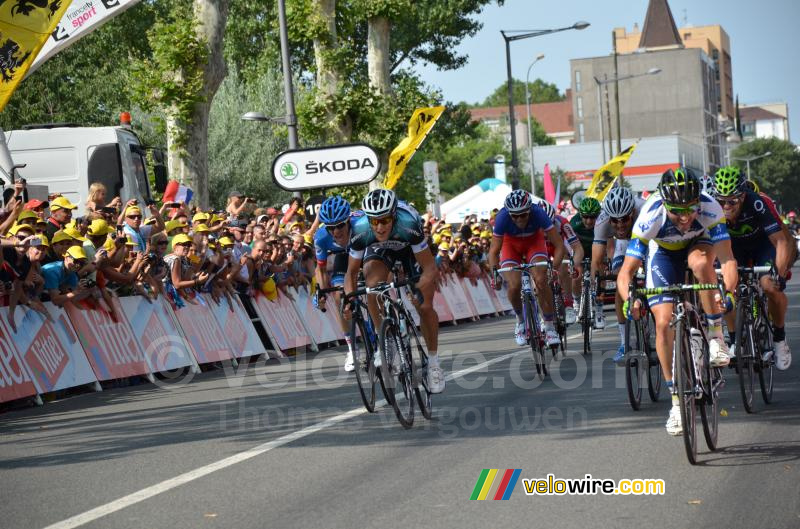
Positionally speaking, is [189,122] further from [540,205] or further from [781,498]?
[781,498]

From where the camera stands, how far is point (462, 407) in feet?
35.7

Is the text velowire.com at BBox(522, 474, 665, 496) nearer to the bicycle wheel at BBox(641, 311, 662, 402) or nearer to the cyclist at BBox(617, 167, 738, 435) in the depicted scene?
the cyclist at BBox(617, 167, 738, 435)

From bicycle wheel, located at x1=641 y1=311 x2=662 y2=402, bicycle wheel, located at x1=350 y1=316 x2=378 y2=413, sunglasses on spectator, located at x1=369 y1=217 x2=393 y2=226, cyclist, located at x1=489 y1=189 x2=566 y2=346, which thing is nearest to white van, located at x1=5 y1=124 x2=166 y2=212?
cyclist, located at x1=489 y1=189 x2=566 y2=346

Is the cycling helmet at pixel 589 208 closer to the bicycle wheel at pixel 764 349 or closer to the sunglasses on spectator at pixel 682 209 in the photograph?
the bicycle wheel at pixel 764 349

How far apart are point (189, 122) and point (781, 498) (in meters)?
18.5

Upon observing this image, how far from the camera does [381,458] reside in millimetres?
8281

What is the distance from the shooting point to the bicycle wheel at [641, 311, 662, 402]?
10.4 m

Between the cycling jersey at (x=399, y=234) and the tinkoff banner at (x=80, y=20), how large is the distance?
8.75 metres

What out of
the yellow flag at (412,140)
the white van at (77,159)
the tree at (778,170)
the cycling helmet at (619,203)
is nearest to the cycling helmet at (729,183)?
the cycling helmet at (619,203)

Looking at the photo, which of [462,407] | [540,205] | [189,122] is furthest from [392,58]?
[462,407]

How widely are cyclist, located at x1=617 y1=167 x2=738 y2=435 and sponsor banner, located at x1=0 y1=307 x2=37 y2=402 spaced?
267 inches

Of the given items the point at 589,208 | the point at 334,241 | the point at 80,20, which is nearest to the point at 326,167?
the point at 80,20

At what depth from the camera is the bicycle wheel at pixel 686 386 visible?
294 inches

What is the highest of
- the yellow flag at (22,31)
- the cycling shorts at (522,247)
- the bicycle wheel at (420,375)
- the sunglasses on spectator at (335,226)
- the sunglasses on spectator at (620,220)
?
the yellow flag at (22,31)
